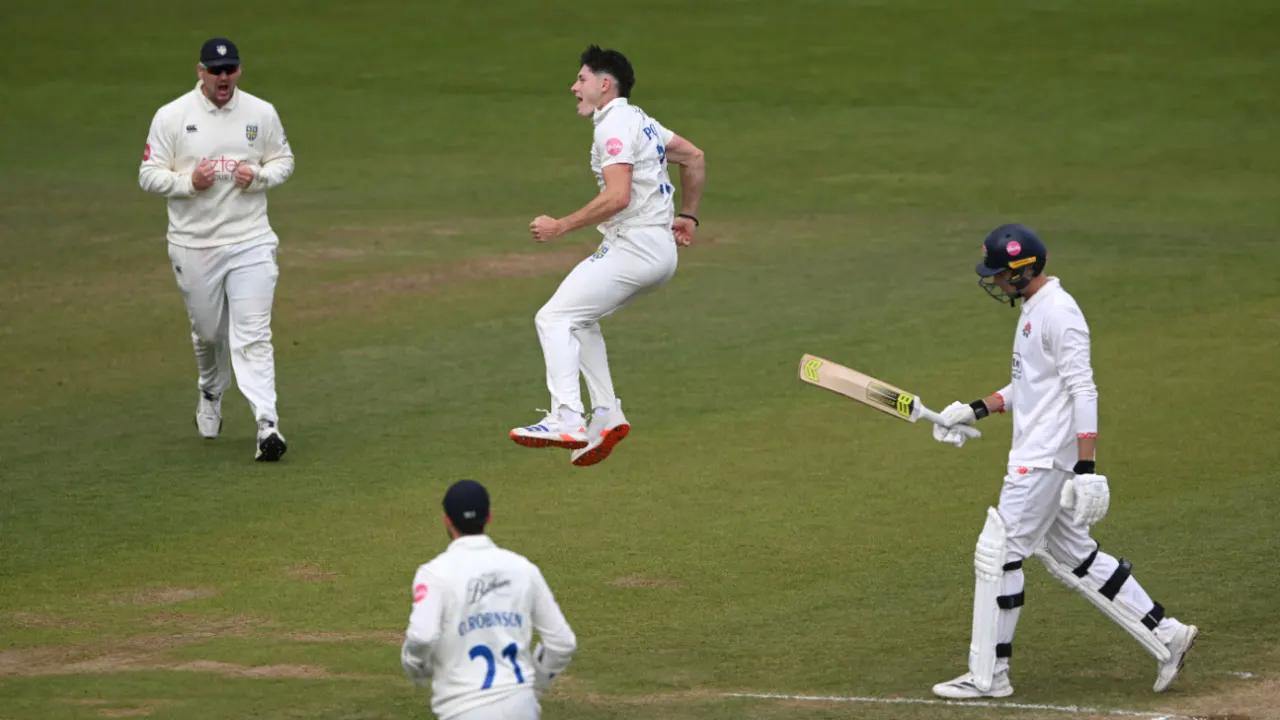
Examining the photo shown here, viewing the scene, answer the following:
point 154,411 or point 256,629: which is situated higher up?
point 154,411

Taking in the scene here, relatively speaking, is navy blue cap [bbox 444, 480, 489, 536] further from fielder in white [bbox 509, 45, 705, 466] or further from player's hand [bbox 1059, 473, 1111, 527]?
fielder in white [bbox 509, 45, 705, 466]

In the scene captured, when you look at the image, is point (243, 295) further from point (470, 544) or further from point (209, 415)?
point (470, 544)

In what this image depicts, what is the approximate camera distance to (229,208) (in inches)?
534

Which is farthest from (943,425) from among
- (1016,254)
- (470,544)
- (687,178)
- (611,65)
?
(470,544)

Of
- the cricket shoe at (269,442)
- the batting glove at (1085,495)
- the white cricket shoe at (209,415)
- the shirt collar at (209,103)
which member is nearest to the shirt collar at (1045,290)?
the batting glove at (1085,495)

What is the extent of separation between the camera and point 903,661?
9.73m

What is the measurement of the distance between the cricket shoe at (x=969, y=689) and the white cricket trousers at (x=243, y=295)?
6.20 meters

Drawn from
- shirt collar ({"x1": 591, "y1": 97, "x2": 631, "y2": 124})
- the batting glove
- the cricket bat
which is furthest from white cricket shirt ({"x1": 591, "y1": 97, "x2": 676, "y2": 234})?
the batting glove

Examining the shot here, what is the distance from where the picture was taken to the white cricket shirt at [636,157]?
1051cm

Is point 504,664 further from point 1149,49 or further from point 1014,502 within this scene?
point 1149,49

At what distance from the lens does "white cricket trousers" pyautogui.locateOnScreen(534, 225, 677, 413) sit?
10867 millimetres

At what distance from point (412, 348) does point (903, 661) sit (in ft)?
27.7

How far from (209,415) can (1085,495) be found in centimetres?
768

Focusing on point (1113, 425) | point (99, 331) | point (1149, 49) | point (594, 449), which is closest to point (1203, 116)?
point (1149, 49)
